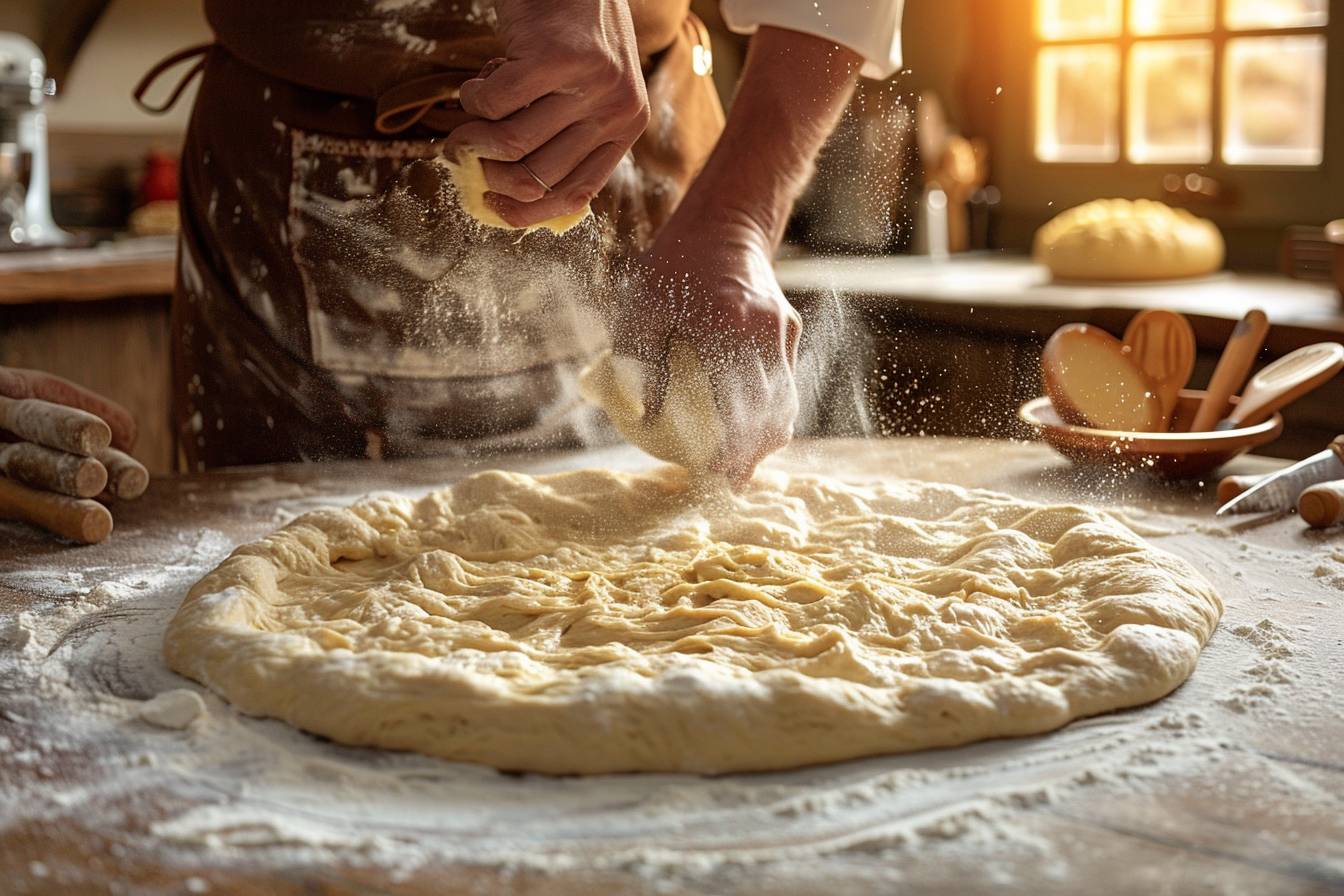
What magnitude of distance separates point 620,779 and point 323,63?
125 centimetres

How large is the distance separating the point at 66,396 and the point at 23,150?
2.09 m

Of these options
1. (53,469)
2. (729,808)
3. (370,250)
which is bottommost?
(729,808)

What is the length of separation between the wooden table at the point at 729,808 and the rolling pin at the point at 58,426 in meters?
0.39

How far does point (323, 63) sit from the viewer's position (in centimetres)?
181

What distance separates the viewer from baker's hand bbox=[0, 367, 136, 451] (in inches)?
68.6

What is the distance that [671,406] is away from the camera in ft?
5.30

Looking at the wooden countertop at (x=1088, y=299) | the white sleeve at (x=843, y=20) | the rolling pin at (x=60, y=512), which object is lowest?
the rolling pin at (x=60, y=512)

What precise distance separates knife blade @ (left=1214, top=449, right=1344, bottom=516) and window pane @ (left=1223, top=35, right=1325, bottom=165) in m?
1.82

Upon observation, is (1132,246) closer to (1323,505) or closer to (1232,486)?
(1232,486)

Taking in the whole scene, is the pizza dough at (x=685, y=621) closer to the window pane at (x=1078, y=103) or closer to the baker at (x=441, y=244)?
the baker at (x=441, y=244)

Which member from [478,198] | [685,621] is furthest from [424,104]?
[685,621]

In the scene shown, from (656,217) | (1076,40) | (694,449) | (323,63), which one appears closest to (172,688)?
(694,449)

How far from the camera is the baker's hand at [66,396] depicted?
5.72 ft

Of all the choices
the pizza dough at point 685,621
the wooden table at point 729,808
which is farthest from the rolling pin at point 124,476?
the wooden table at point 729,808
